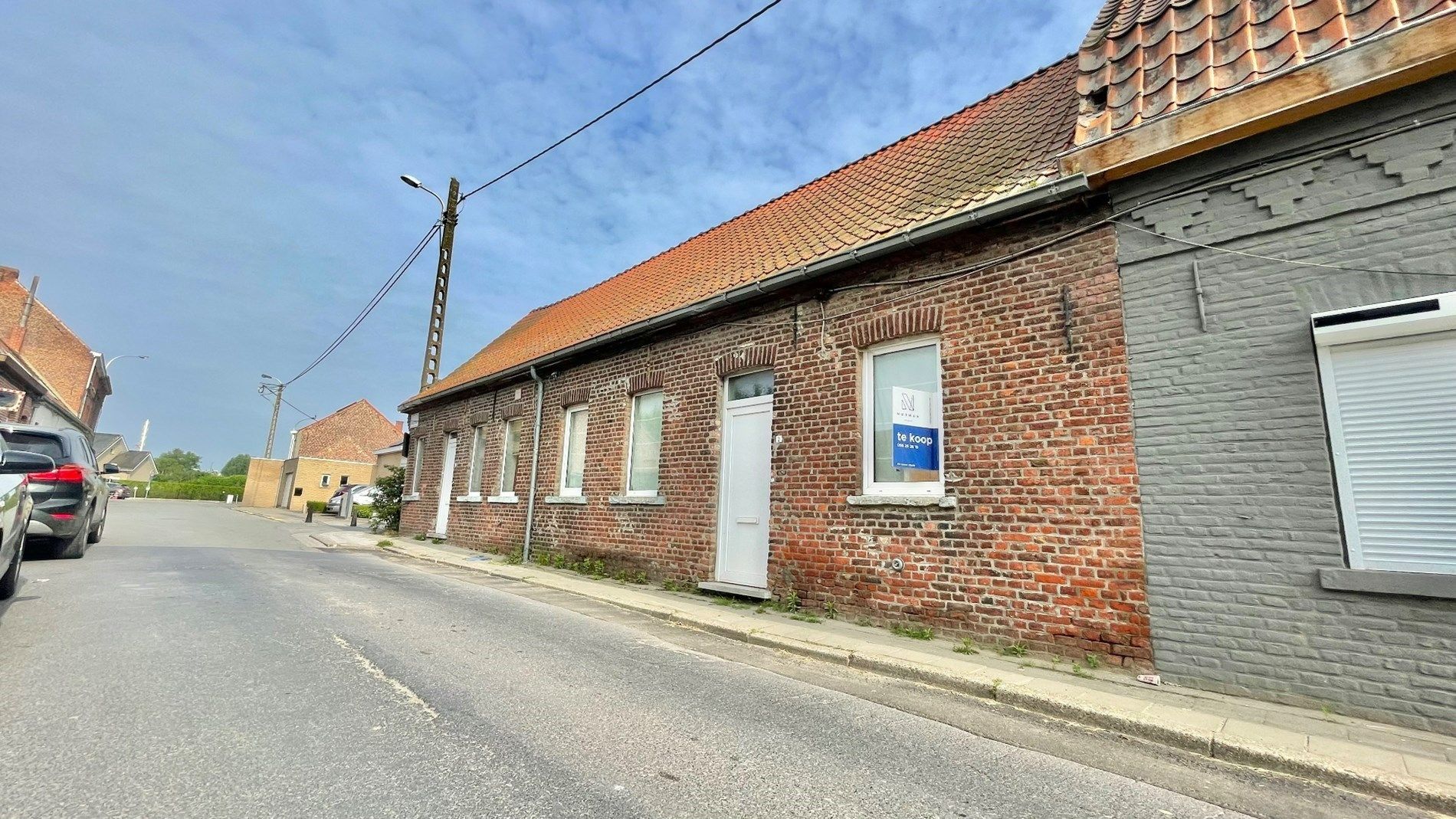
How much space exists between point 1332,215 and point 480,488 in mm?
13790

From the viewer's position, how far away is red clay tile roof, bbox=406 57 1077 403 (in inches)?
266

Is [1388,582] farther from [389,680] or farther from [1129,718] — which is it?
[389,680]

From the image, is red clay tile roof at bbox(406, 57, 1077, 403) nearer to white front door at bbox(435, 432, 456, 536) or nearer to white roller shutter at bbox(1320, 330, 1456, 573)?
white roller shutter at bbox(1320, 330, 1456, 573)

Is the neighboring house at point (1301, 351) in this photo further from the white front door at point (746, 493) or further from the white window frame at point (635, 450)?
the white window frame at point (635, 450)

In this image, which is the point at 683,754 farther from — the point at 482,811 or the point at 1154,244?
the point at 1154,244

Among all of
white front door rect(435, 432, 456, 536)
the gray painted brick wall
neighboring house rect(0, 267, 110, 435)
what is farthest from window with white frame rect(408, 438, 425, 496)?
neighboring house rect(0, 267, 110, 435)

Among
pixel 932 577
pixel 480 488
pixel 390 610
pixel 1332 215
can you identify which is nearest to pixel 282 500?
pixel 480 488

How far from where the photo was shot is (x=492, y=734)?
132 inches

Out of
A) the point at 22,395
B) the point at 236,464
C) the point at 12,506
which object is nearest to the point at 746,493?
the point at 12,506

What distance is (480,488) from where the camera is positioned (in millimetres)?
14039

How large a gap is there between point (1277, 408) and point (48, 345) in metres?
51.0

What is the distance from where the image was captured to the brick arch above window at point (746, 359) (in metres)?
8.09

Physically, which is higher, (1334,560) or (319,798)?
(1334,560)

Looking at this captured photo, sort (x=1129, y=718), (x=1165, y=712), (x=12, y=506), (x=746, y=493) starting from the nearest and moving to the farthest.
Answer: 1. (x=1129, y=718)
2. (x=1165, y=712)
3. (x=12, y=506)
4. (x=746, y=493)
